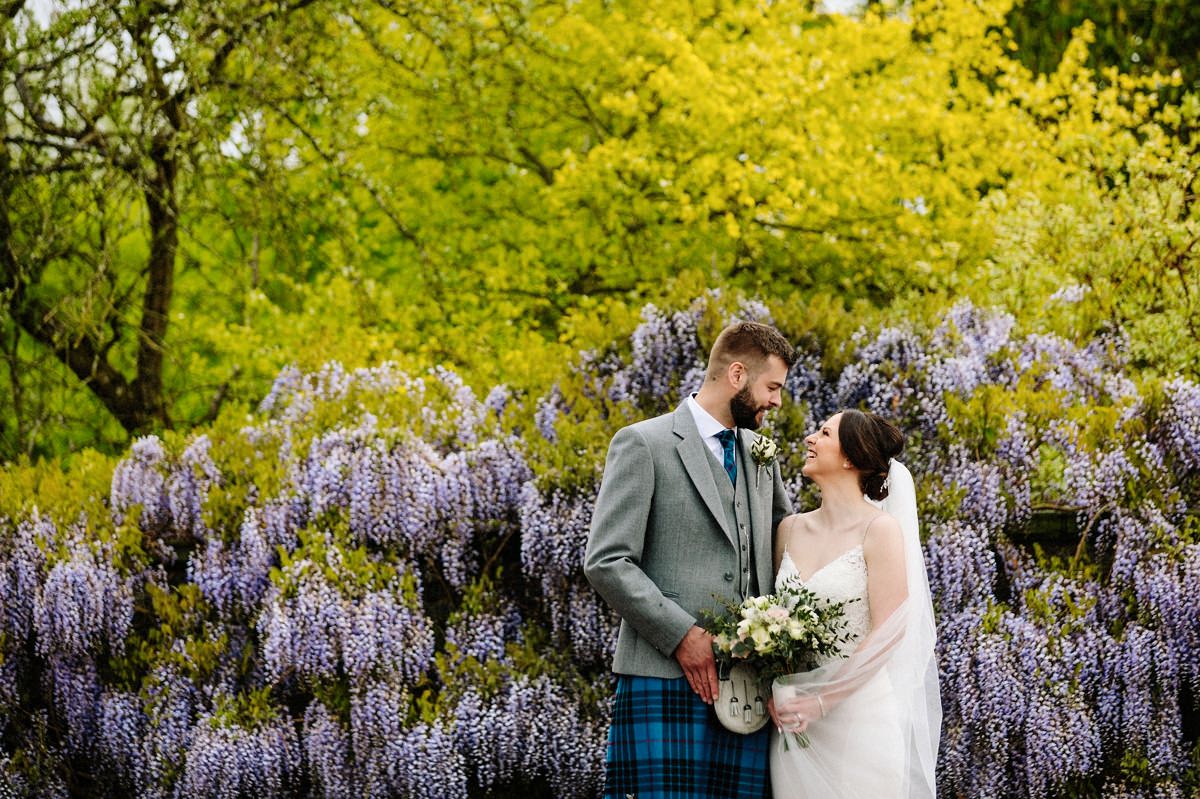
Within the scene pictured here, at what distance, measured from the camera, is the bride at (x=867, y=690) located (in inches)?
130

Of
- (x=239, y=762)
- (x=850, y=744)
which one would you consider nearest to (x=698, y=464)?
(x=850, y=744)

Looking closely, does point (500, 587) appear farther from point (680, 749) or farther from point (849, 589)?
point (849, 589)

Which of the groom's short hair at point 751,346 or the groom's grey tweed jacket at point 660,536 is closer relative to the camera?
the groom's grey tweed jacket at point 660,536

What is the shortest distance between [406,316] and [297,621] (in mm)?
5352

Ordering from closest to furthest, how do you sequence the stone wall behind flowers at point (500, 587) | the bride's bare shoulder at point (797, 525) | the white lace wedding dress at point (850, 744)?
the white lace wedding dress at point (850, 744) < the bride's bare shoulder at point (797, 525) < the stone wall behind flowers at point (500, 587)

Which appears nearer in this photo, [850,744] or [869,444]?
[850,744]

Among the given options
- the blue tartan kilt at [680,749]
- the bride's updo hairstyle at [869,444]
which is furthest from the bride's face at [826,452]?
the blue tartan kilt at [680,749]

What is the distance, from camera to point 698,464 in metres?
3.48

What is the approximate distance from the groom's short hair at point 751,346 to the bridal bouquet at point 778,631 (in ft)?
2.30

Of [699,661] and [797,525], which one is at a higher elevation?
[797,525]

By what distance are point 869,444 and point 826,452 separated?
14 centimetres

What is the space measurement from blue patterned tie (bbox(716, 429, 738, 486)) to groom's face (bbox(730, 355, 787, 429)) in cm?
7

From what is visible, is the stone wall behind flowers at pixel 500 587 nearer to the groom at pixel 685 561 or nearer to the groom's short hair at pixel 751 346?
the groom at pixel 685 561

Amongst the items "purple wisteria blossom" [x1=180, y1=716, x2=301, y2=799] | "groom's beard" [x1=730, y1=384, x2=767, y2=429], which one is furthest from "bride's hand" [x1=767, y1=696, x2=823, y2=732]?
"purple wisteria blossom" [x1=180, y1=716, x2=301, y2=799]
